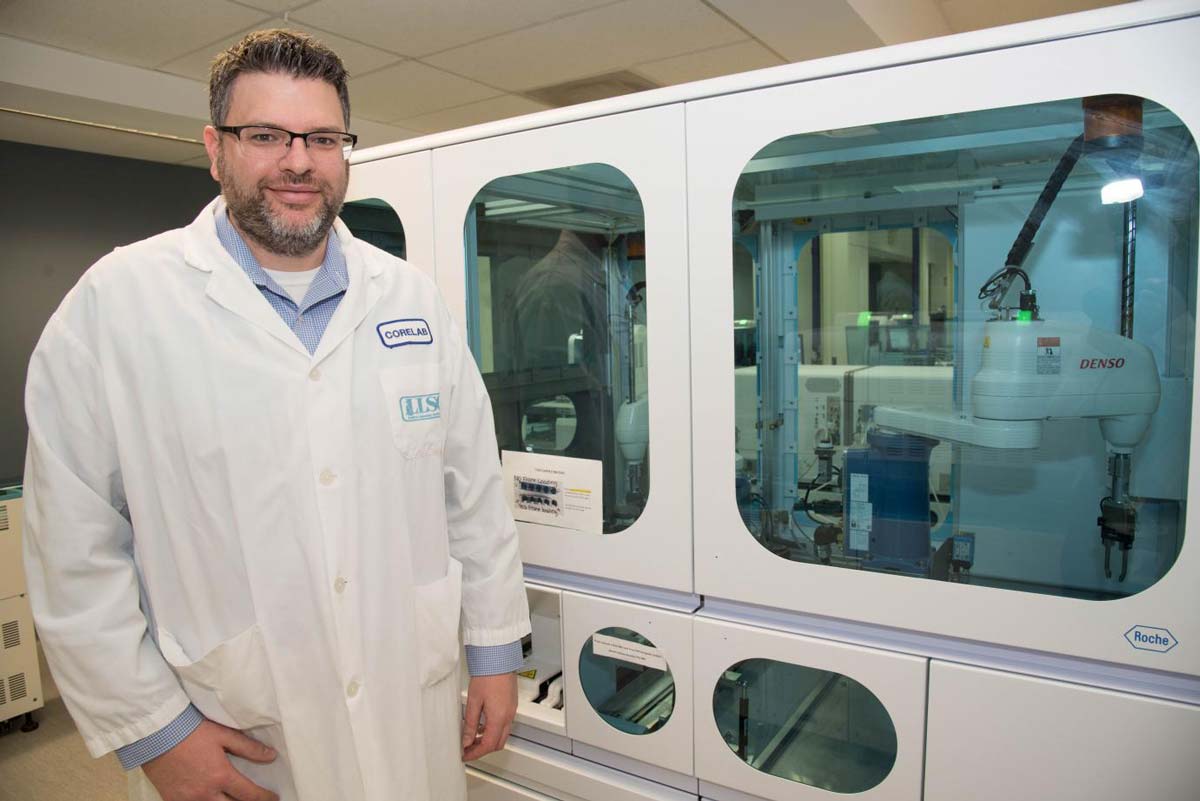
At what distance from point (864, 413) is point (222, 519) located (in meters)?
1.01

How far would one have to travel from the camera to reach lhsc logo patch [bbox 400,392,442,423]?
3.87ft

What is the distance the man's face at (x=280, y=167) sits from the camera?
1074 mm

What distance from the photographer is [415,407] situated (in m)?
1.19

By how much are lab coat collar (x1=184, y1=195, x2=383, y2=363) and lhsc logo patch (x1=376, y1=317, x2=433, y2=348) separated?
0.15ft

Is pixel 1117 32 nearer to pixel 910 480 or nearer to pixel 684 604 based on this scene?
pixel 910 480

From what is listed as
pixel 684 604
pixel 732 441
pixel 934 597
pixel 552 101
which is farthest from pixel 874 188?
pixel 552 101

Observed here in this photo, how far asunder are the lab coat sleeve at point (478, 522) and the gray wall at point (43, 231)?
152 inches

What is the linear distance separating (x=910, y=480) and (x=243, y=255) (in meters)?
1.12

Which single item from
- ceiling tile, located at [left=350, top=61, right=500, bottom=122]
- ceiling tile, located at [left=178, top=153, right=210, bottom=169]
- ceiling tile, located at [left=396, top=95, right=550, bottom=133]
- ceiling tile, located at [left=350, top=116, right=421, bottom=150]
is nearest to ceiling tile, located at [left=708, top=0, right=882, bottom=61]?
ceiling tile, located at [left=396, top=95, right=550, bottom=133]

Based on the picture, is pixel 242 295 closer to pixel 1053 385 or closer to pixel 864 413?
pixel 864 413

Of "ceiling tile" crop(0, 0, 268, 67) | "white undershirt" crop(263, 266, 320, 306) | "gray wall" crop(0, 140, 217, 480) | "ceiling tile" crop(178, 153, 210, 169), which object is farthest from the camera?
"ceiling tile" crop(178, 153, 210, 169)

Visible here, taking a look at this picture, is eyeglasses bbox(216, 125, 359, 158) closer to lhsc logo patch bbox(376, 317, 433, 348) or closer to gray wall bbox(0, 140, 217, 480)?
lhsc logo patch bbox(376, 317, 433, 348)

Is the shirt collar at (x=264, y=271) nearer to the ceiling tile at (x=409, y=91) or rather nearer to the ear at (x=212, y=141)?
the ear at (x=212, y=141)

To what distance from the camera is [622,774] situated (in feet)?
4.66
